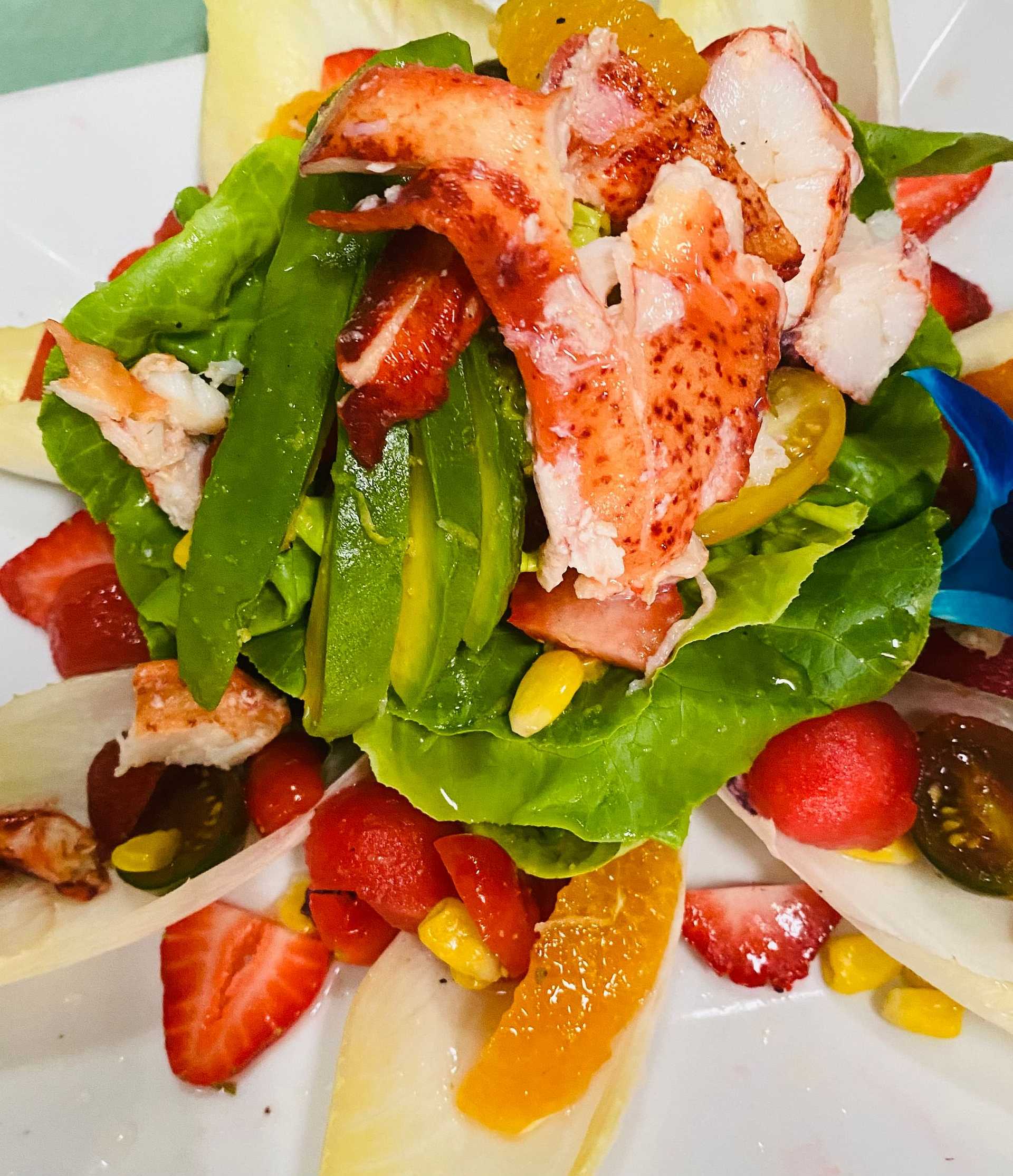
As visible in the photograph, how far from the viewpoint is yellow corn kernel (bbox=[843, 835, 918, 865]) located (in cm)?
181

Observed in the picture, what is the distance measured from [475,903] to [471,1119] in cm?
37

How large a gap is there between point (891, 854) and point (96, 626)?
173cm

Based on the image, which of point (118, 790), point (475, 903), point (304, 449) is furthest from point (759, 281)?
point (118, 790)

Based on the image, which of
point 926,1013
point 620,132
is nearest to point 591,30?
point 620,132

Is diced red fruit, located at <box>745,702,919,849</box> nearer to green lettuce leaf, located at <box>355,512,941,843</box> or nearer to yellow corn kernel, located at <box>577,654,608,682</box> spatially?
green lettuce leaf, located at <box>355,512,941,843</box>

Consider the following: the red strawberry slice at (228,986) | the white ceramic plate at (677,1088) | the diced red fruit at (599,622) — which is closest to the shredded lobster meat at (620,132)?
the diced red fruit at (599,622)

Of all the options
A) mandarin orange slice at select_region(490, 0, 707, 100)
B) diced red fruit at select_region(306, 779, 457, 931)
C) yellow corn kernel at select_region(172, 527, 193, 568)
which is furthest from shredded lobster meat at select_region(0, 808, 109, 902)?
mandarin orange slice at select_region(490, 0, 707, 100)

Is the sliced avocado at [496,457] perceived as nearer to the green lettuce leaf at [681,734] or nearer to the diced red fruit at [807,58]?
the green lettuce leaf at [681,734]

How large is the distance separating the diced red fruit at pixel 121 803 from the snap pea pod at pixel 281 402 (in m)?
0.57

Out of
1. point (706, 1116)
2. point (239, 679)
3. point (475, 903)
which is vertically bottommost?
point (706, 1116)

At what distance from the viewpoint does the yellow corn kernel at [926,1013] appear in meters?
1.69

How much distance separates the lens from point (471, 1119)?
1.65 m

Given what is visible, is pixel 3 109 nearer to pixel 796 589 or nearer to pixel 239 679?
pixel 239 679

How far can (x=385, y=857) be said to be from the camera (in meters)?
1.78
